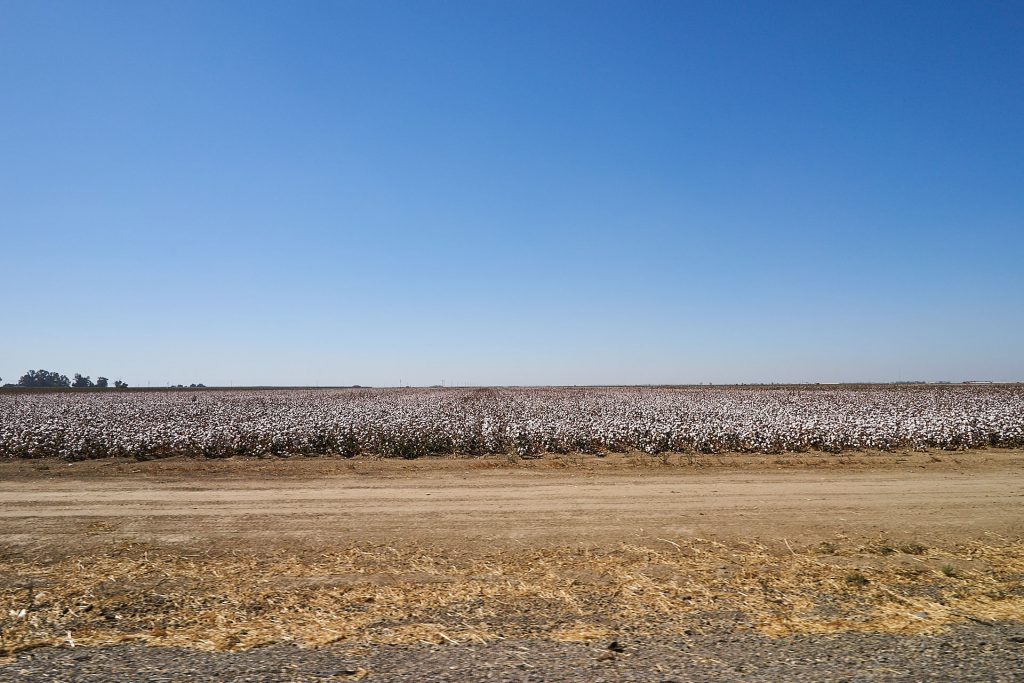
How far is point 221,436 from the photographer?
1997 centimetres

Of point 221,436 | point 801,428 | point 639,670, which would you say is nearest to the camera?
point 639,670

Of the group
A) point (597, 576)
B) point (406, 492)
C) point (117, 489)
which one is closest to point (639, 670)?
point (597, 576)

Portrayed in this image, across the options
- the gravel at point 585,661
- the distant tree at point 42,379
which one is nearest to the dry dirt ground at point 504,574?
the gravel at point 585,661

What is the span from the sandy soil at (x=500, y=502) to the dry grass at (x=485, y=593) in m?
0.84

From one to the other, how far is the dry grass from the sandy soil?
2.76 ft

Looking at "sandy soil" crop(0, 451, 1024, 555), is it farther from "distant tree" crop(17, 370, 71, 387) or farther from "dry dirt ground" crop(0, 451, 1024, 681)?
"distant tree" crop(17, 370, 71, 387)

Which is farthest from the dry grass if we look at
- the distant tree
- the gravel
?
the distant tree

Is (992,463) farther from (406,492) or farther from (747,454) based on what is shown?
(406,492)

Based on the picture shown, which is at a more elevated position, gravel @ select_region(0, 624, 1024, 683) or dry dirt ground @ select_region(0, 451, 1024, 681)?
gravel @ select_region(0, 624, 1024, 683)

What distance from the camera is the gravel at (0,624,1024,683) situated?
3990 mm

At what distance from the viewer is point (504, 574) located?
22.5ft

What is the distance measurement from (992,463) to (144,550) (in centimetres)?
2092

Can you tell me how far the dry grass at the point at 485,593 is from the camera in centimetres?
502

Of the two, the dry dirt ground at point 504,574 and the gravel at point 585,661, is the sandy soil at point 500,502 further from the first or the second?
the gravel at point 585,661
